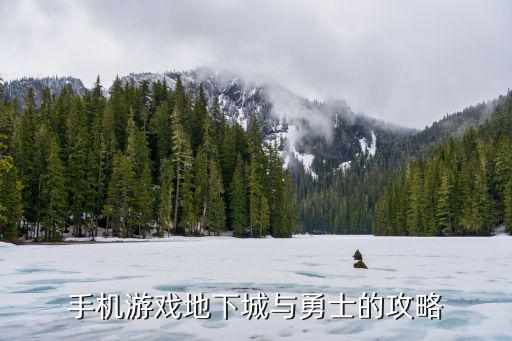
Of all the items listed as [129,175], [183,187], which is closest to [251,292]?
[129,175]

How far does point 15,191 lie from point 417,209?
75161 mm

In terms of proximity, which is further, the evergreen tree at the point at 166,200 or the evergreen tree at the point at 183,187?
the evergreen tree at the point at 183,187

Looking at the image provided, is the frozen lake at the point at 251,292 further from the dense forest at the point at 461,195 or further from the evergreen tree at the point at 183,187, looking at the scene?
the dense forest at the point at 461,195

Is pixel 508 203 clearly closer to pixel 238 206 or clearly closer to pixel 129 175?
pixel 238 206

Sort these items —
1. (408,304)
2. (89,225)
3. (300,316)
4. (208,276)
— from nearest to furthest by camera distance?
(300,316)
(408,304)
(208,276)
(89,225)

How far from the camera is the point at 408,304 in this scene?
363 inches

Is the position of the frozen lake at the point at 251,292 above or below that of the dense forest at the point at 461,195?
below

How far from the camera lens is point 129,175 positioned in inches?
1988

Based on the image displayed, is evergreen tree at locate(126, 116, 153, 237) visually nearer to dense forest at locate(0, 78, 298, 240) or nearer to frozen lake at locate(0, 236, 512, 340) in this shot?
dense forest at locate(0, 78, 298, 240)

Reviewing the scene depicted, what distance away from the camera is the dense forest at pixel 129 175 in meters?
44.7

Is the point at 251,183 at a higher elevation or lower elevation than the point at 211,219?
higher

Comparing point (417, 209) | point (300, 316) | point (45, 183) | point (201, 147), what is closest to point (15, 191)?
point (45, 183)

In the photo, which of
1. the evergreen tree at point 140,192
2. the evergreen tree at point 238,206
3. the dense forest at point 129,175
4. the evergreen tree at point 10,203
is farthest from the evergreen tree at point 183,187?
the evergreen tree at point 10,203

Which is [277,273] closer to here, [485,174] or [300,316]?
[300,316]
